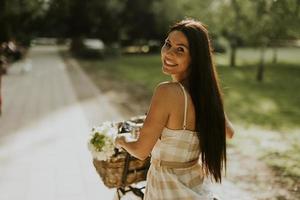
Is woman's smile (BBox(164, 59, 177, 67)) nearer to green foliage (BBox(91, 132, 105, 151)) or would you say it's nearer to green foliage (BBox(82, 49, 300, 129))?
green foliage (BBox(91, 132, 105, 151))

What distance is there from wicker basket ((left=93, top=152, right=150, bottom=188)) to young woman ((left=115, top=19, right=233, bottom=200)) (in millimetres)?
515

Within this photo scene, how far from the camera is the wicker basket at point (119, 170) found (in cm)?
337

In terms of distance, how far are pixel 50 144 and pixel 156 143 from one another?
599cm

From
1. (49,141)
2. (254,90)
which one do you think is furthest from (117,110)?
(254,90)

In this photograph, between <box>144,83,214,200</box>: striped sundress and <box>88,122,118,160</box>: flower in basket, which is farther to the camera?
<box>88,122,118,160</box>: flower in basket

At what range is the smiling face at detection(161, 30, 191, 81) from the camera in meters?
2.68

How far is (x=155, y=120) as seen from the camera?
103 inches

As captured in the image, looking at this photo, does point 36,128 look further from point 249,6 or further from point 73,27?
point 73,27

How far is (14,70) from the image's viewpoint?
68.6ft

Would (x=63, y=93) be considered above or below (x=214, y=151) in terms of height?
below

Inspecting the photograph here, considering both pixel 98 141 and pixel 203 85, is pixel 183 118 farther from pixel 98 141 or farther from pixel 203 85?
pixel 98 141

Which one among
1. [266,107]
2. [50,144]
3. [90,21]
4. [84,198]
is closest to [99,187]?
[84,198]

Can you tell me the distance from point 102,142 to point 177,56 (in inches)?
42.4

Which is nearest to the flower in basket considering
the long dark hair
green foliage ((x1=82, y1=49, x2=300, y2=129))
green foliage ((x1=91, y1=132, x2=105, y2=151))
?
green foliage ((x1=91, y1=132, x2=105, y2=151))
